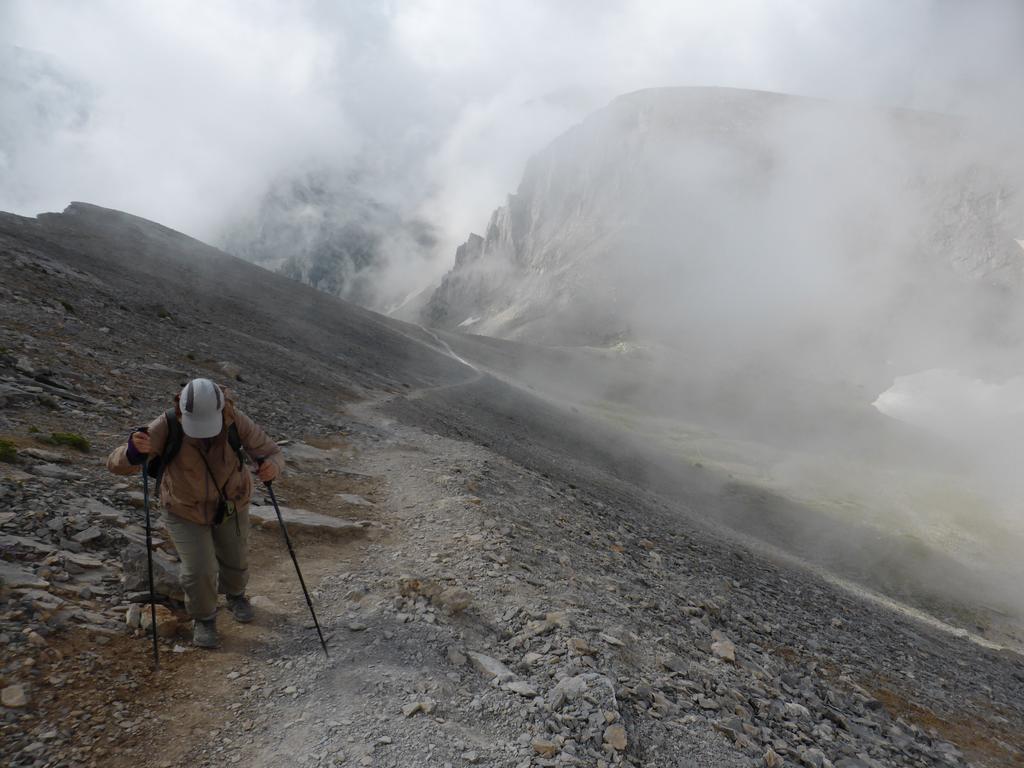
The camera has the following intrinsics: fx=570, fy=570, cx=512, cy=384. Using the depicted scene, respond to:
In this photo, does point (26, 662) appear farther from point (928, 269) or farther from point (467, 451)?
point (928, 269)

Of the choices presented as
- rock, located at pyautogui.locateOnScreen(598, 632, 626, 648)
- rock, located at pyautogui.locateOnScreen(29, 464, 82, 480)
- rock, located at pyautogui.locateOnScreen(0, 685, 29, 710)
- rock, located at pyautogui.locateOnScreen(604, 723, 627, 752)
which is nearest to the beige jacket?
rock, located at pyautogui.locateOnScreen(0, 685, 29, 710)

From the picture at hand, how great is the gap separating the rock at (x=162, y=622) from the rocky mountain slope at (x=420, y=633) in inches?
1.6

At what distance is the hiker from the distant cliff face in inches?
5953

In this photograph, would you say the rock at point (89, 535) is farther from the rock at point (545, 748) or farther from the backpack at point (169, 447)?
the rock at point (545, 748)

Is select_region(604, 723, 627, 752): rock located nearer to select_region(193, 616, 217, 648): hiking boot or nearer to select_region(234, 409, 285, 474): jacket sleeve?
select_region(193, 616, 217, 648): hiking boot

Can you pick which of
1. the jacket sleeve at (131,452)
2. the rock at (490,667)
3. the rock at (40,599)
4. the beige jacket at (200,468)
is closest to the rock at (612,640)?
the rock at (490,667)

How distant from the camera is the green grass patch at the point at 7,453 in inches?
384

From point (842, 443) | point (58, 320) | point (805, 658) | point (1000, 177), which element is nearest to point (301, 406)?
point (58, 320)

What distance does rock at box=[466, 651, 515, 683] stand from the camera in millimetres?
7430

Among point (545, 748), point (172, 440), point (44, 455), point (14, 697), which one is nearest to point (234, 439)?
point (172, 440)

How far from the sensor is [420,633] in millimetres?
8203

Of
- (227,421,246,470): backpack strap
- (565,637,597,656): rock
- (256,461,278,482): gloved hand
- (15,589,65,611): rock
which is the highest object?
(227,421,246,470): backpack strap

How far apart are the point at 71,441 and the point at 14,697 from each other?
309 inches

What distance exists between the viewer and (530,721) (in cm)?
660
